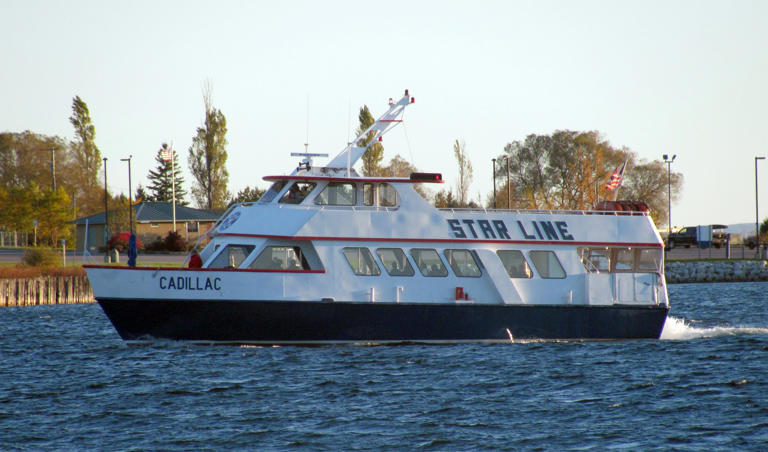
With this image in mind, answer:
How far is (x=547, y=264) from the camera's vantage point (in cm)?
2322

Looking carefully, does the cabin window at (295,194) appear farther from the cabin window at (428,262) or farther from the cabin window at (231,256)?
the cabin window at (428,262)

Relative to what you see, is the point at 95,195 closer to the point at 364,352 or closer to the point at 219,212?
the point at 219,212

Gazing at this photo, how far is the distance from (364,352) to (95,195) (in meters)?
70.1

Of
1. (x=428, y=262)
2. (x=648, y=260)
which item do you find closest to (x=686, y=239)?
(x=648, y=260)

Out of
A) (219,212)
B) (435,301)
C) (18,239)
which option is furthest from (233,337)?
(18,239)

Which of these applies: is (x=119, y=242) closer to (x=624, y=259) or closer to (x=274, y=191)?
(x=274, y=191)

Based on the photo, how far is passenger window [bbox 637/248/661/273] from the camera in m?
23.8

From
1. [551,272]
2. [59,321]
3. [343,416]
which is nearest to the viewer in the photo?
[343,416]

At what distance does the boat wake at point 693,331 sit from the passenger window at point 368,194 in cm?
860

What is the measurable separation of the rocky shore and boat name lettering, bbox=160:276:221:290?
41582mm

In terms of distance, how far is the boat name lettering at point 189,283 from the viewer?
21141mm

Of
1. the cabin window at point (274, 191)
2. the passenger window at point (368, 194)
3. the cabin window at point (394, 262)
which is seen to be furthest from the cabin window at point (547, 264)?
the cabin window at point (274, 191)

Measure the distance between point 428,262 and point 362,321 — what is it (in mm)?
2197

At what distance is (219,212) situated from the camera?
80375mm
